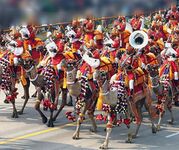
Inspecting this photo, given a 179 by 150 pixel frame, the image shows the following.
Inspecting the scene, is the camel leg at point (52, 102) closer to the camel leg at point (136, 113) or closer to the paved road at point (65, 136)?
the paved road at point (65, 136)

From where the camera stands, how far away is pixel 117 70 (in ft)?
46.0

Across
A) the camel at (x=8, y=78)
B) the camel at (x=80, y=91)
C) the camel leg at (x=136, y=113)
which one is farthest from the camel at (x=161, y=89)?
the camel at (x=8, y=78)

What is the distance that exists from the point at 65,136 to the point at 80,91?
132 centimetres

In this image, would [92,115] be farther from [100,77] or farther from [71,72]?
[100,77]

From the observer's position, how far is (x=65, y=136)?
45.1 feet

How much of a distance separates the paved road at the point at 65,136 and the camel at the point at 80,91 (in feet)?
1.82

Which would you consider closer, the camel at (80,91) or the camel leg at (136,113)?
the camel at (80,91)

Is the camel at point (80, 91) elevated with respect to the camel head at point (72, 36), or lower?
lower

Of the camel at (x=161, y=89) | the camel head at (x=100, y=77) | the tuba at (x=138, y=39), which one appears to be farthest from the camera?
the camel at (x=161, y=89)

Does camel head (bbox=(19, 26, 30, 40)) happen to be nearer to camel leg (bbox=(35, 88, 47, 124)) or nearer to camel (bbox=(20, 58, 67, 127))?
camel (bbox=(20, 58, 67, 127))

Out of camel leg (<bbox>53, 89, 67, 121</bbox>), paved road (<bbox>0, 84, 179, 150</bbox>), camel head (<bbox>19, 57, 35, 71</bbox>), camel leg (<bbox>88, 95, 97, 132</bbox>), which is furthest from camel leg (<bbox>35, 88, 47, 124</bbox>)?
camel leg (<bbox>88, 95, 97, 132</bbox>)

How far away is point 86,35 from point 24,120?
3.69 meters

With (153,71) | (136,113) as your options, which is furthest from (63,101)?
(153,71)

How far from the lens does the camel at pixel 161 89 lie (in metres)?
14.2
